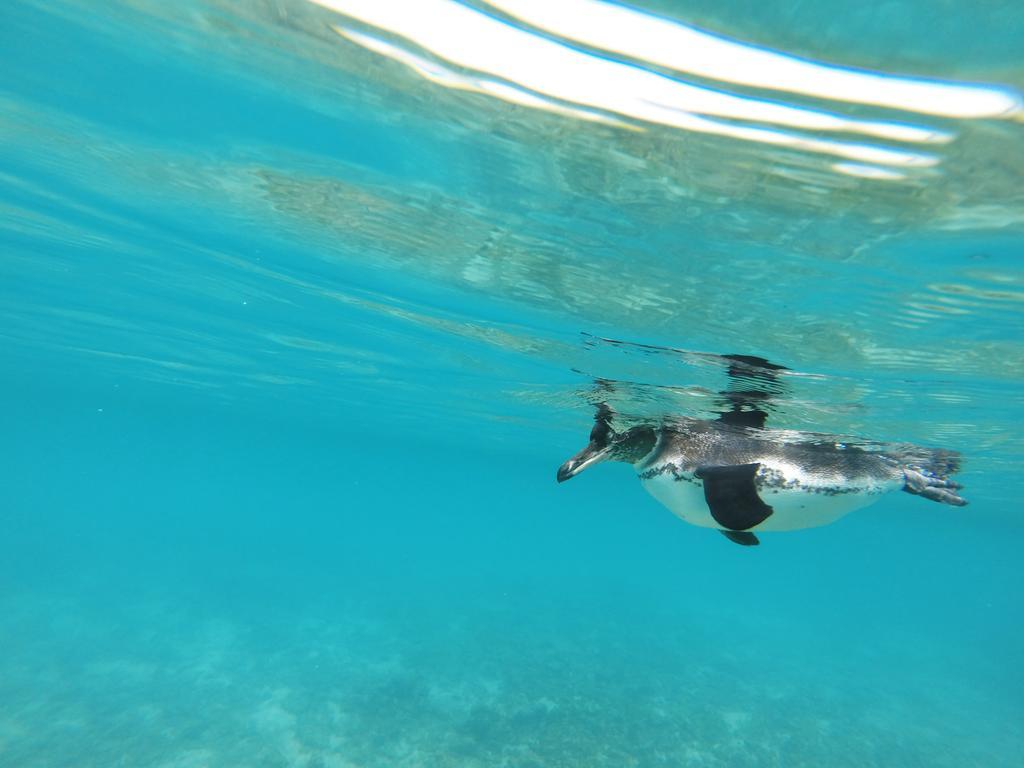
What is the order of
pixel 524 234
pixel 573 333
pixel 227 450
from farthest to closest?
1. pixel 227 450
2. pixel 573 333
3. pixel 524 234

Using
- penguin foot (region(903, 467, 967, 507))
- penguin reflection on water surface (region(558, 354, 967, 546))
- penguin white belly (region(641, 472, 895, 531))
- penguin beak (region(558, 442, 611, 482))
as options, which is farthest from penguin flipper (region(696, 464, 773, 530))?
penguin foot (region(903, 467, 967, 507))

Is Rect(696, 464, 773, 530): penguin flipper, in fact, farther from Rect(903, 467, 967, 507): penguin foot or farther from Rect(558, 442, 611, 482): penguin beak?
Rect(903, 467, 967, 507): penguin foot

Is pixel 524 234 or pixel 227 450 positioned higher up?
pixel 524 234

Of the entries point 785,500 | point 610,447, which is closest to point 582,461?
point 610,447

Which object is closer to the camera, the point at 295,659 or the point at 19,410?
the point at 295,659

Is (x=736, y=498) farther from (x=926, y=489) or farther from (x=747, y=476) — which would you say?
(x=926, y=489)

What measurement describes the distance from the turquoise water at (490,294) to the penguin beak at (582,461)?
257 centimetres

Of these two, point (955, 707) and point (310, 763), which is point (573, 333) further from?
point (955, 707)

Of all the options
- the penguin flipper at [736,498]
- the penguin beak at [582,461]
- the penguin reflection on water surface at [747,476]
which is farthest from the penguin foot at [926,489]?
the penguin beak at [582,461]

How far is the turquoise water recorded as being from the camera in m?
4.22

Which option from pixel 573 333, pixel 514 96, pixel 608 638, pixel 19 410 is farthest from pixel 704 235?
pixel 19 410

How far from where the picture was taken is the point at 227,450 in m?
70.7

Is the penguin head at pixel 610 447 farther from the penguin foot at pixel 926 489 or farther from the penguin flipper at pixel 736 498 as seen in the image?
the penguin foot at pixel 926 489

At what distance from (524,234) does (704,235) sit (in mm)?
2170
